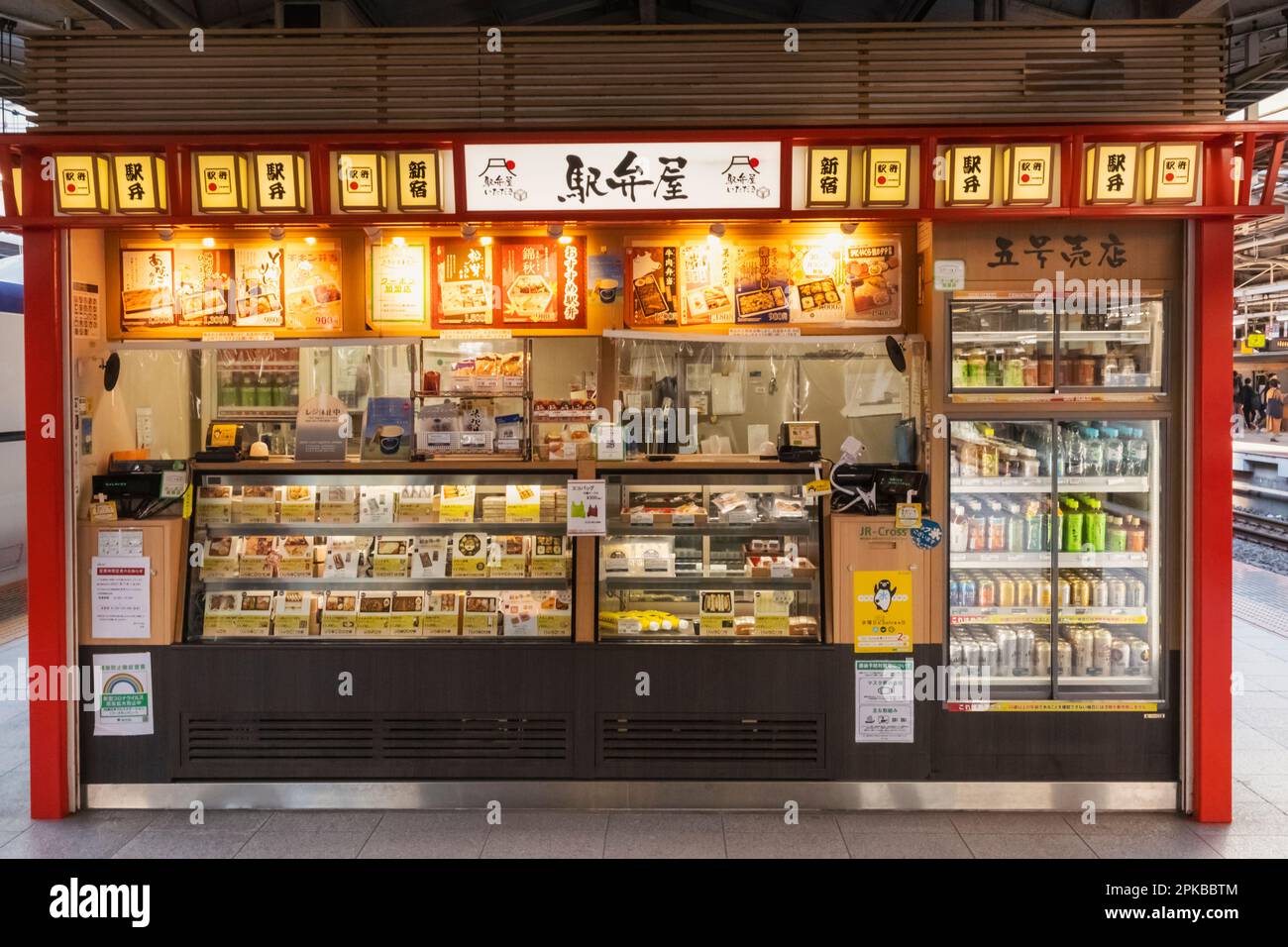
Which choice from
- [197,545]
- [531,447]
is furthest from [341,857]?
[531,447]

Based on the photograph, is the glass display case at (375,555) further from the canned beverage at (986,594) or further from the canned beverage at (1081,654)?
the canned beverage at (1081,654)

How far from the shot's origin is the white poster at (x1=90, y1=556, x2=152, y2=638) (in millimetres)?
4984

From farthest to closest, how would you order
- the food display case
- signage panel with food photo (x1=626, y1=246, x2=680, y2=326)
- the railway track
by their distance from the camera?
the railway track
signage panel with food photo (x1=626, y1=246, x2=680, y2=326)
the food display case

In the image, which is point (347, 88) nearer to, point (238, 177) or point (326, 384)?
point (238, 177)

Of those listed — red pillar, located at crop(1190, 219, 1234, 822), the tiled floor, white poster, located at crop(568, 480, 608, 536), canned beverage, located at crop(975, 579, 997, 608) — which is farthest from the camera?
canned beverage, located at crop(975, 579, 997, 608)

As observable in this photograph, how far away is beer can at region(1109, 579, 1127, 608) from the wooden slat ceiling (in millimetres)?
2616

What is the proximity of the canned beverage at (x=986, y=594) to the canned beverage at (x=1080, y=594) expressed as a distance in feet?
1.50

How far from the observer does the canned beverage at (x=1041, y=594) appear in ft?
17.0

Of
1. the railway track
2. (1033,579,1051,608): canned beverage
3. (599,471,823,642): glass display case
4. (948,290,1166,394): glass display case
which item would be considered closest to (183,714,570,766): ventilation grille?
(599,471,823,642): glass display case

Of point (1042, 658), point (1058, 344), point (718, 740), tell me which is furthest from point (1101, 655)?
point (718, 740)

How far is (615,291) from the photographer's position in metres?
5.44

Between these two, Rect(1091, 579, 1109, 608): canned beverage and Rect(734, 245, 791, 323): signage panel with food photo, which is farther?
Rect(734, 245, 791, 323): signage panel with food photo

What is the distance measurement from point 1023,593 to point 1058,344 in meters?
1.43

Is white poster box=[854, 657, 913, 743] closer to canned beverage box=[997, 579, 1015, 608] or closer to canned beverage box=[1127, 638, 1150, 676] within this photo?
canned beverage box=[997, 579, 1015, 608]
